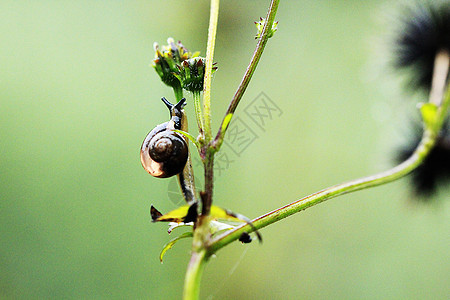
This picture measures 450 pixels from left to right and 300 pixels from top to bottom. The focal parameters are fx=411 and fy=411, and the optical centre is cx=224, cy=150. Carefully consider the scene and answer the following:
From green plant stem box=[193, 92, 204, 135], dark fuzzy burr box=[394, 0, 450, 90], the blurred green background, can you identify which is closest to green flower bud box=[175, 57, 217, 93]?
green plant stem box=[193, 92, 204, 135]

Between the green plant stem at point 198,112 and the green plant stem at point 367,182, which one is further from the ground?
the green plant stem at point 198,112

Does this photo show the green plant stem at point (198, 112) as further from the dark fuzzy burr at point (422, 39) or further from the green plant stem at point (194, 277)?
the dark fuzzy burr at point (422, 39)

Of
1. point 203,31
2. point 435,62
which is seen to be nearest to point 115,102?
point 203,31

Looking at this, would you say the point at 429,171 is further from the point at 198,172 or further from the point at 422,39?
the point at 198,172

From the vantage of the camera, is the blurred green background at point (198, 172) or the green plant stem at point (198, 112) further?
the blurred green background at point (198, 172)

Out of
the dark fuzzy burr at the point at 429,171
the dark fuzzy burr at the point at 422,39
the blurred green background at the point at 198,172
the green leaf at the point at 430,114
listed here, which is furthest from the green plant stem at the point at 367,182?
the blurred green background at the point at 198,172

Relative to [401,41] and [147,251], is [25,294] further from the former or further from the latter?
[401,41]

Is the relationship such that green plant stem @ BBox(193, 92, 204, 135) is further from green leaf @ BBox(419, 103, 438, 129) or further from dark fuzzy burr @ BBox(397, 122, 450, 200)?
dark fuzzy burr @ BBox(397, 122, 450, 200)
